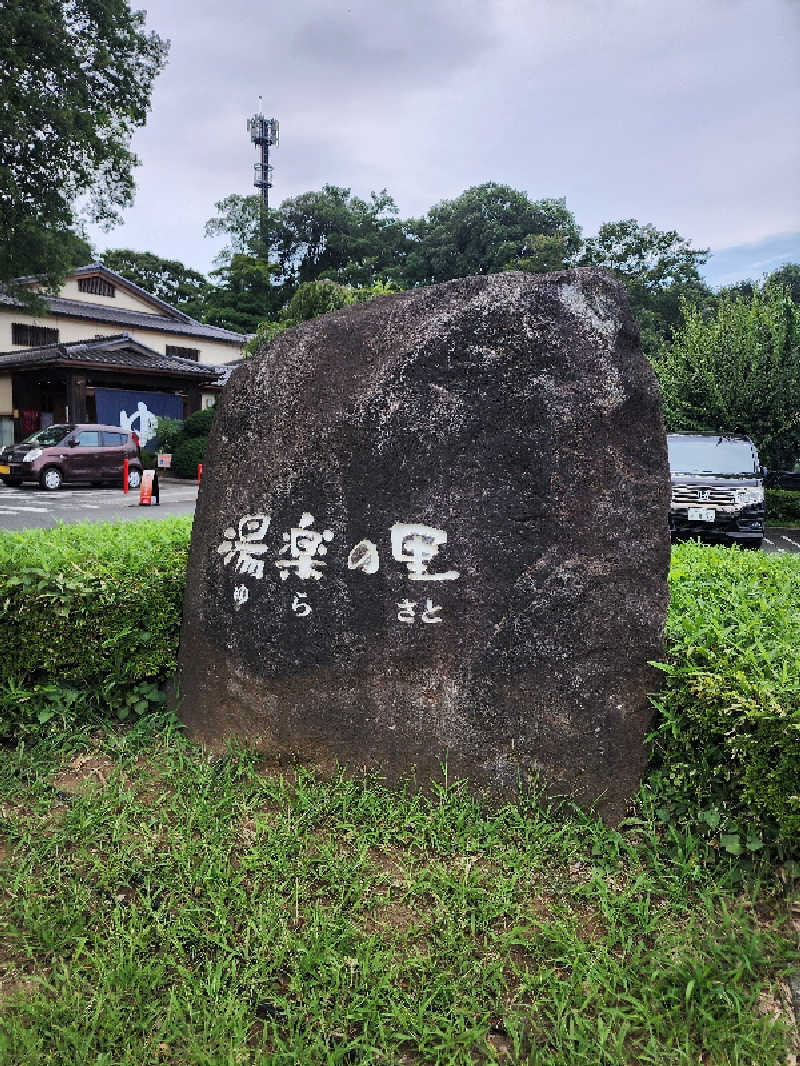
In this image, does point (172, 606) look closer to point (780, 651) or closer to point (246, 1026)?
point (246, 1026)

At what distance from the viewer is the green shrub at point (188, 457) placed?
21953 mm

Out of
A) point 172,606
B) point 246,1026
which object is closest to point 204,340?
point 172,606

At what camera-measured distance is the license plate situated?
8945 millimetres

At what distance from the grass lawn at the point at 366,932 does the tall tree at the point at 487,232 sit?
1236 inches

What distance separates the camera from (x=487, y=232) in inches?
1265

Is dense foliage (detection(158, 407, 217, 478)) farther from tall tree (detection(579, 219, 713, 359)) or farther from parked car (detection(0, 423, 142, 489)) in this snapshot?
tall tree (detection(579, 219, 713, 359))

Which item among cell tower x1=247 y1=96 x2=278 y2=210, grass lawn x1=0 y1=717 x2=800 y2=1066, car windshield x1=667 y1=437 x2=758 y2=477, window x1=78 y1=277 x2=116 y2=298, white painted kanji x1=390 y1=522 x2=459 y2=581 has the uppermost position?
cell tower x1=247 y1=96 x2=278 y2=210

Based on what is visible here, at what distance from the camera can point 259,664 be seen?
3.00m

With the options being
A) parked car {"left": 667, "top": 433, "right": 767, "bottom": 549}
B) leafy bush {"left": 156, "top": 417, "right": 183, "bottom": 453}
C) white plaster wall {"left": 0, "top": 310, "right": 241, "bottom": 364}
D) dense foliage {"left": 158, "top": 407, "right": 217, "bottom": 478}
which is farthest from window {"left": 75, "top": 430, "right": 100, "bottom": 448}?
parked car {"left": 667, "top": 433, "right": 767, "bottom": 549}

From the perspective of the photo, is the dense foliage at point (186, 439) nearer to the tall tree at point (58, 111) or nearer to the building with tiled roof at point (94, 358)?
the building with tiled roof at point (94, 358)

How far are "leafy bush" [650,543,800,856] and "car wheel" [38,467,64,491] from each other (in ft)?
55.6

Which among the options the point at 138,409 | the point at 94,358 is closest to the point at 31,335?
the point at 94,358

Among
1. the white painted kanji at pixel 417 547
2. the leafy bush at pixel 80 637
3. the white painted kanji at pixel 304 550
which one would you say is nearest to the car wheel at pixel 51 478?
the leafy bush at pixel 80 637

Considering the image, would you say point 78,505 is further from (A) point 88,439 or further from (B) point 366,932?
(B) point 366,932
